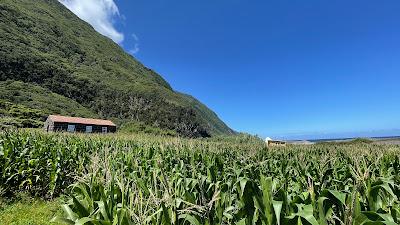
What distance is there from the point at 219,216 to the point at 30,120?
64038 millimetres

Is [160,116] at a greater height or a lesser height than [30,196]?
greater

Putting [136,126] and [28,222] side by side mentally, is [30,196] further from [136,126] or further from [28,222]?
[136,126]

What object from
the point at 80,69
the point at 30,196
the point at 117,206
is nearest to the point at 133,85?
the point at 80,69

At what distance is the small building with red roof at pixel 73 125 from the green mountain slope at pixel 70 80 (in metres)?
15.6

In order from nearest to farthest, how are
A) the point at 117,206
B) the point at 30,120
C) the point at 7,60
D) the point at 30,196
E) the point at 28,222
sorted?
the point at 117,206, the point at 28,222, the point at 30,196, the point at 30,120, the point at 7,60

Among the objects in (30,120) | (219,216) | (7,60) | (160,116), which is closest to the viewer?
(219,216)

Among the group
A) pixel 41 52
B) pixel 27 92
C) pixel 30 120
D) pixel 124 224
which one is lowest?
pixel 124 224

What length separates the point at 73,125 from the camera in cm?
6081

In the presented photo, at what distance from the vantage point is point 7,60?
88.4m

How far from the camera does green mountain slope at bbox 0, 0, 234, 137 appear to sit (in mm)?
88375

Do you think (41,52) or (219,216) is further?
(41,52)

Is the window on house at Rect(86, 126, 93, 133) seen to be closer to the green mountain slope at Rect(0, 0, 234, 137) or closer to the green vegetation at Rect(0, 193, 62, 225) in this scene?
the green mountain slope at Rect(0, 0, 234, 137)

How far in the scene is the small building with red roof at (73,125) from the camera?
57.2m

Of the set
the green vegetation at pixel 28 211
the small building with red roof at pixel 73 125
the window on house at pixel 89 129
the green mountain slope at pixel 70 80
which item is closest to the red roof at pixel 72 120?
the small building with red roof at pixel 73 125
